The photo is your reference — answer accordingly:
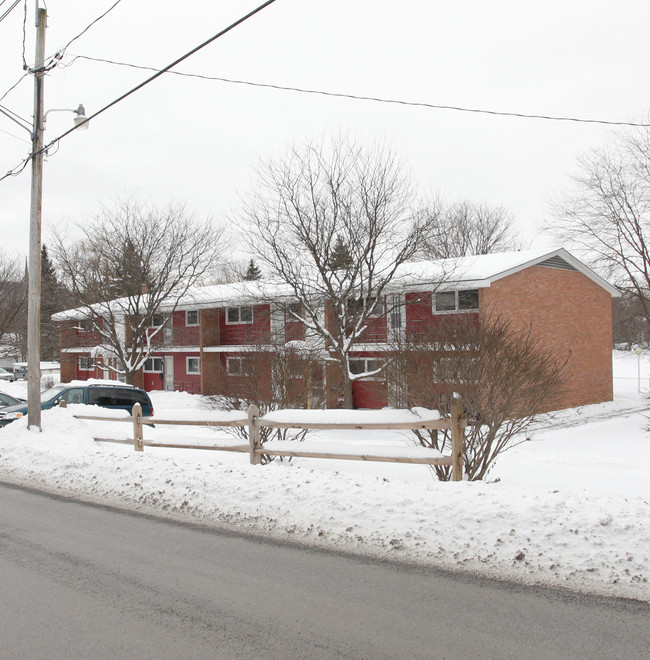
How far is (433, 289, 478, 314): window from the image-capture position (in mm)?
25234

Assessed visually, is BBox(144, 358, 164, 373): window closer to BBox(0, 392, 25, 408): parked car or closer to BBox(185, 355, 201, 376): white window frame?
BBox(185, 355, 201, 376): white window frame

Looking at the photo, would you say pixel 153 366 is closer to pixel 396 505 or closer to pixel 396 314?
pixel 396 314

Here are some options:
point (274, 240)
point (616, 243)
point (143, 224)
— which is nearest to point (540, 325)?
point (616, 243)

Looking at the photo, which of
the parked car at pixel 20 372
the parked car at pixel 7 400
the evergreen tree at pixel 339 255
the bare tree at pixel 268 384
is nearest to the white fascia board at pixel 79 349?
the parked car at pixel 20 372

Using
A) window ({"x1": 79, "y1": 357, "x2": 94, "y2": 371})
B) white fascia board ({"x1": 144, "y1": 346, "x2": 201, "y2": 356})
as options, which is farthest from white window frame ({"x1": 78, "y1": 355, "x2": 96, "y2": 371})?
white fascia board ({"x1": 144, "y1": 346, "x2": 201, "y2": 356})

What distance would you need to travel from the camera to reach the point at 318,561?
5.76 meters

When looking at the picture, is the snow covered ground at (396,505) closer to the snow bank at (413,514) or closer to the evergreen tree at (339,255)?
the snow bank at (413,514)

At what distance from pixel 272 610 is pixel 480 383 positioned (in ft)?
19.2

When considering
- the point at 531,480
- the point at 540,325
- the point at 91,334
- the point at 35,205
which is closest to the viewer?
the point at 531,480

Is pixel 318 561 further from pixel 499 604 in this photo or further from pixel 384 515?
pixel 499 604

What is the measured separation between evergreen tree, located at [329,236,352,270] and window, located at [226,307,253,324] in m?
10.5

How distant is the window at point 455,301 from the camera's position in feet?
82.8

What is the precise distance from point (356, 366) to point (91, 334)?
2057 cm

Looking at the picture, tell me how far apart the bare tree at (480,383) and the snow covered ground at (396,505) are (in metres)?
1.02
